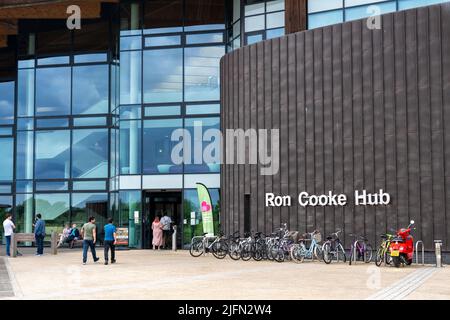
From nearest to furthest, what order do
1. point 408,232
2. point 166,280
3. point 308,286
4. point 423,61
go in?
point 308,286
point 166,280
point 408,232
point 423,61

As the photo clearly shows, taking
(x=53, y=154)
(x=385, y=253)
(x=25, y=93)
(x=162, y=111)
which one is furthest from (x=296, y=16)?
(x=25, y=93)

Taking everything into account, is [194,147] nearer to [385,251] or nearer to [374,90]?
[374,90]

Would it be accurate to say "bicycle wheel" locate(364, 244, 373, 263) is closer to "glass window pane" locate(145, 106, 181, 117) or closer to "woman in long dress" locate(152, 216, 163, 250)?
"woman in long dress" locate(152, 216, 163, 250)

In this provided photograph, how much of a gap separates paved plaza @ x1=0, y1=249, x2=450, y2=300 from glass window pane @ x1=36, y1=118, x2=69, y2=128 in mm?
13306

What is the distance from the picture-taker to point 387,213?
21969 mm

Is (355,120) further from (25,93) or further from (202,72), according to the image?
(25,93)

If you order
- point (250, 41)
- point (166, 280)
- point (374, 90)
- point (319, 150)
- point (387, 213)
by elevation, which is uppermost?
point (250, 41)

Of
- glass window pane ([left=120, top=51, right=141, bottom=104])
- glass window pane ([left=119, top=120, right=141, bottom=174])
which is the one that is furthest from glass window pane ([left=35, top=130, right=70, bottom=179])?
glass window pane ([left=120, top=51, right=141, bottom=104])

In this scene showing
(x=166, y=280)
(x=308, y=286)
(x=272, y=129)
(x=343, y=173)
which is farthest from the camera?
(x=272, y=129)

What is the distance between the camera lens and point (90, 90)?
1336 inches

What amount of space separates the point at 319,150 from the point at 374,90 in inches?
109

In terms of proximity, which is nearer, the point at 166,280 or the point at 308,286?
the point at 308,286

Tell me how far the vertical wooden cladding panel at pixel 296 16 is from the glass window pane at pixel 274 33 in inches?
28.4

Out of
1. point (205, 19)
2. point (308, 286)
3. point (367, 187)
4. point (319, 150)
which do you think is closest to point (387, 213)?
point (367, 187)
